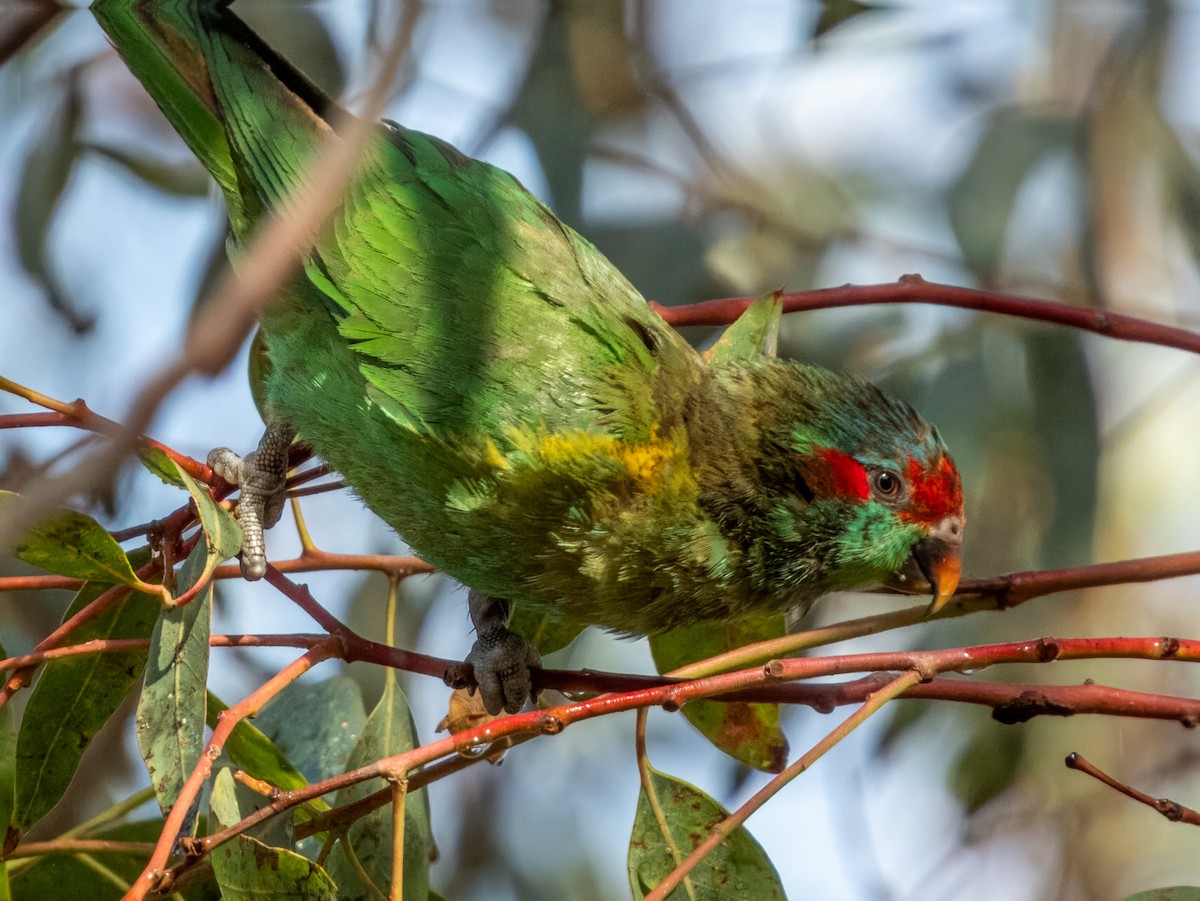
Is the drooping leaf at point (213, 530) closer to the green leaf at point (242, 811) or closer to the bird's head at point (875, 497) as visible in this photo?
the green leaf at point (242, 811)

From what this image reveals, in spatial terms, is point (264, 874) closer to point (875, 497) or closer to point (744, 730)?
point (744, 730)

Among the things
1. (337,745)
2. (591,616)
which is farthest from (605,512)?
(337,745)

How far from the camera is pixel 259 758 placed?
2.04 metres

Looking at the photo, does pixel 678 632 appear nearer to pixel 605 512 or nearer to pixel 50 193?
pixel 605 512

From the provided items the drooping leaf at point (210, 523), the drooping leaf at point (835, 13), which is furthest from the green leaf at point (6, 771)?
the drooping leaf at point (835, 13)

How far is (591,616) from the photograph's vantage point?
2.28 m

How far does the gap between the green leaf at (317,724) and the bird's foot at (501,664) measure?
12.1 inches

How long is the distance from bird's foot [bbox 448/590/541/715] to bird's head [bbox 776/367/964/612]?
0.60 m

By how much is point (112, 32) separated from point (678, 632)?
183 centimetres

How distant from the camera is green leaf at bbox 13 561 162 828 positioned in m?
1.96

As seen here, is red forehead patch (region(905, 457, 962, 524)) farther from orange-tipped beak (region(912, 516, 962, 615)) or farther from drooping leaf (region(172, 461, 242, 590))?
drooping leaf (region(172, 461, 242, 590))

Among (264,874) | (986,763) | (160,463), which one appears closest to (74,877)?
(264,874)

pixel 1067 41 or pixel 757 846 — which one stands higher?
pixel 1067 41

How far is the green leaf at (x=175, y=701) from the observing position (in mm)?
1669
